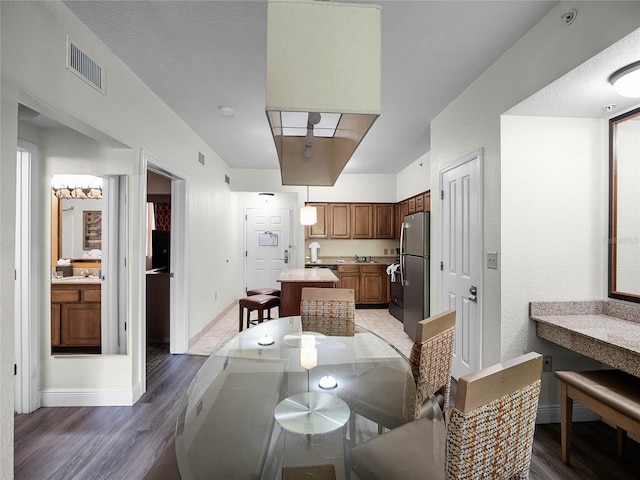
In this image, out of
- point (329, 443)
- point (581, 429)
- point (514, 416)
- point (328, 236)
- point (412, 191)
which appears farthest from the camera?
point (328, 236)

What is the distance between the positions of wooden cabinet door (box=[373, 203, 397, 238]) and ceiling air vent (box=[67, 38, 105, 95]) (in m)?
4.87

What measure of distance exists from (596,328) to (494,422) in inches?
60.9

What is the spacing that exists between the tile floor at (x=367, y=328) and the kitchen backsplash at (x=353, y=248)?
1.18 metres

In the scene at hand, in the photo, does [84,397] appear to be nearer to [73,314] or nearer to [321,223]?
[73,314]

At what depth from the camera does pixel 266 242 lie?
677 cm

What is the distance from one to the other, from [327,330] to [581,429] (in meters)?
1.90

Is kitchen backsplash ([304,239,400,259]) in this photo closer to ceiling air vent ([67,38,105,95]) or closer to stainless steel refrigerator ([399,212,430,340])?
stainless steel refrigerator ([399,212,430,340])

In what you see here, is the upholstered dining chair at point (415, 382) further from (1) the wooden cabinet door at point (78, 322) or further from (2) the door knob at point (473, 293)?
(1) the wooden cabinet door at point (78, 322)

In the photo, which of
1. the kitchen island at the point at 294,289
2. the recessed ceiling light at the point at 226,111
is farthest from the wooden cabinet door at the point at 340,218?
the recessed ceiling light at the point at 226,111

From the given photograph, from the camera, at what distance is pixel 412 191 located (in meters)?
5.39

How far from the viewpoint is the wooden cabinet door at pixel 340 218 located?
6.18 meters

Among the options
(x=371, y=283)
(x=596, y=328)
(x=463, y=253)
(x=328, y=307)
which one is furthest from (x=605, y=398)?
(x=371, y=283)

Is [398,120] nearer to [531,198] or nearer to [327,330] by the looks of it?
[531,198]

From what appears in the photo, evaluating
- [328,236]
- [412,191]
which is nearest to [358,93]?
[412,191]
